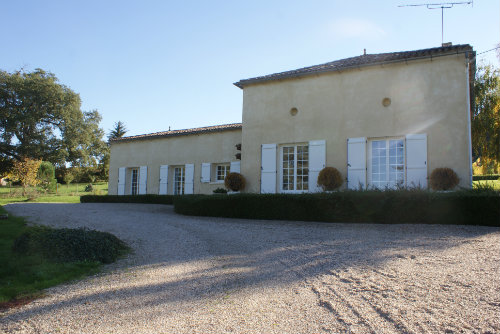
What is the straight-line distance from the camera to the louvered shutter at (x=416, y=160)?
406 inches

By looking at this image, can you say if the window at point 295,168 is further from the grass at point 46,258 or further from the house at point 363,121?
the grass at point 46,258

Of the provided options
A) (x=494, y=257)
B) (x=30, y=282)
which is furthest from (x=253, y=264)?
(x=494, y=257)

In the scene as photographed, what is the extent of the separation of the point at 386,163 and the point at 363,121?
146 centimetres

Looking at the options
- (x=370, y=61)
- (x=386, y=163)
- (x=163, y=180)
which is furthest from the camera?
(x=163, y=180)

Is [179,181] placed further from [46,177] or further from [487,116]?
[487,116]

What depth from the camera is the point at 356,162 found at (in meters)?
11.2

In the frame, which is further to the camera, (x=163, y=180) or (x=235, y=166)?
(x=163, y=180)

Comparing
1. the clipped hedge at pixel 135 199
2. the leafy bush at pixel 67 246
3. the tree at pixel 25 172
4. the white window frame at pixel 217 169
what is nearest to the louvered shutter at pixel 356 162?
the white window frame at pixel 217 169

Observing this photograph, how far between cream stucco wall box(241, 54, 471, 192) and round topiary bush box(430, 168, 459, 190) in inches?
12.6

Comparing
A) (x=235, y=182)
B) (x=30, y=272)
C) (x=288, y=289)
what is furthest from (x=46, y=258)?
(x=235, y=182)

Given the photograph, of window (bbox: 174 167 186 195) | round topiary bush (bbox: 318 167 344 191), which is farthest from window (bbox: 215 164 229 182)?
round topiary bush (bbox: 318 167 344 191)

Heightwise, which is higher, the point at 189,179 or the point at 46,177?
the point at 46,177

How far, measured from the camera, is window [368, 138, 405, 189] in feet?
35.2

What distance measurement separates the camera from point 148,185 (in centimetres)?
1816
